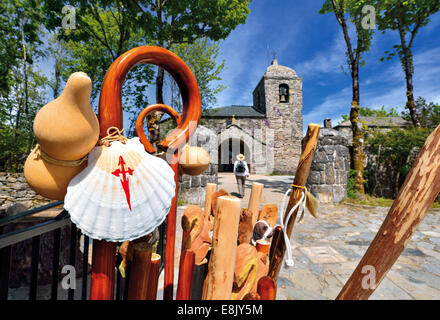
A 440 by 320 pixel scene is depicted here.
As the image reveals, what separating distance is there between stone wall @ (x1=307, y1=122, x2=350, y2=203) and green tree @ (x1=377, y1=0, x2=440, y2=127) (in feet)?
13.7

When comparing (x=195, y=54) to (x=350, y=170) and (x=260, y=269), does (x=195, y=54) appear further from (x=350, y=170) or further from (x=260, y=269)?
(x=260, y=269)

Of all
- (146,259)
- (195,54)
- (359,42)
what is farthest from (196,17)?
(146,259)

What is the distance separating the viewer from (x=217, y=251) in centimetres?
55

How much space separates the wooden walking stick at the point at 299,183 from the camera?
69cm

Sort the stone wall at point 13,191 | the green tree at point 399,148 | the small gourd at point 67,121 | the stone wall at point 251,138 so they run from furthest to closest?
the stone wall at point 251,138 → the green tree at point 399,148 → the stone wall at point 13,191 → the small gourd at point 67,121

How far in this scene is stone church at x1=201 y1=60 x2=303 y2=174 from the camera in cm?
1910

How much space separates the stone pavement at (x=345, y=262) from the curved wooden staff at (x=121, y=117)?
927mm

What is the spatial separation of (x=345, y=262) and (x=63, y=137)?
10.9 feet

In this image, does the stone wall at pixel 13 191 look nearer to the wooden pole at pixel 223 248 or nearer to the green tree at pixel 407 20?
the wooden pole at pixel 223 248

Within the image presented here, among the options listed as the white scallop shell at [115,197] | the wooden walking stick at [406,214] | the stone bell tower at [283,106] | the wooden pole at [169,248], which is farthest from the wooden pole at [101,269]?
the stone bell tower at [283,106]

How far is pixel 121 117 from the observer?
625 millimetres

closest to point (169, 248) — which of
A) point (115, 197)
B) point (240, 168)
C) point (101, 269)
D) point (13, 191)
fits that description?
point (101, 269)

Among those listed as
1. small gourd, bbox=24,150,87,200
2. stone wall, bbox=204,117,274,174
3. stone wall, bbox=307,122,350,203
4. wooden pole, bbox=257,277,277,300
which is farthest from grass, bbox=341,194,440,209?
stone wall, bbox=204,117,274,174

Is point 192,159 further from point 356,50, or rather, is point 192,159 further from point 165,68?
point 356,50
